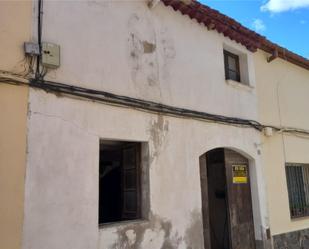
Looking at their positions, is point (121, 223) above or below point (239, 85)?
below

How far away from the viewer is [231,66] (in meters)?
8.08

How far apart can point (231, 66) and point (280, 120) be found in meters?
2.05

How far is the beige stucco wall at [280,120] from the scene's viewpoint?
7930mm

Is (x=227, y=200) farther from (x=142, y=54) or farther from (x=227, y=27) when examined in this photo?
(x=227, y=27)

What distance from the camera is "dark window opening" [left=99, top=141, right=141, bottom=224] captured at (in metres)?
5.62

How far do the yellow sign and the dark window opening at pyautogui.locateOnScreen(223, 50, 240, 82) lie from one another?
2.12 m

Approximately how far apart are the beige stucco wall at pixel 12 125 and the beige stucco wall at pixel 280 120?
570 cm

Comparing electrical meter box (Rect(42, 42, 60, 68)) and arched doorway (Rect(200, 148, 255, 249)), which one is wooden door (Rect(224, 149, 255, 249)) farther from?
electrical meter box (Rect(42, 42, 60, 68))

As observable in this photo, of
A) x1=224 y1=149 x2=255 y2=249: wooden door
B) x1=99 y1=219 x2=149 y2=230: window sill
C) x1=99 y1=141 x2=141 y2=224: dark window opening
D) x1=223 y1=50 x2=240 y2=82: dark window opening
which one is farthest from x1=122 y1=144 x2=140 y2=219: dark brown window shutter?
x1=223 y1=50 x2=240 y2=82: dark window opening

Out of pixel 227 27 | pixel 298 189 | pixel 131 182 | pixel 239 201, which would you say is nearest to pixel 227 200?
pixel 239 201

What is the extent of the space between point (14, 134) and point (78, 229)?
1512mm

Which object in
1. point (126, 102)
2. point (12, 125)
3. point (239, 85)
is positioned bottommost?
point (12, 125)

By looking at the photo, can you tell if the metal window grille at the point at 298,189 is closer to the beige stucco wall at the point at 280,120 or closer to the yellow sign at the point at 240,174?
the beige stucco wall at the point at 280,120

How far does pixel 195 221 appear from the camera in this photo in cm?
591
